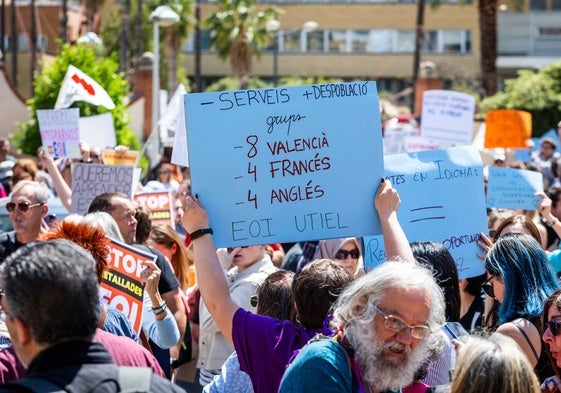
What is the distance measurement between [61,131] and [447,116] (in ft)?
15.4

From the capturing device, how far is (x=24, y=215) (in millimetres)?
7289

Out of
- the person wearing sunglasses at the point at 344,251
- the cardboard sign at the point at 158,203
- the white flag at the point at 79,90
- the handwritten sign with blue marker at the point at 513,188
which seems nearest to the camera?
the person wearing sunglasses at the point at 344,251

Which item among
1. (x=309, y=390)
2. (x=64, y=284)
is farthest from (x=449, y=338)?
(x=64, y=284)

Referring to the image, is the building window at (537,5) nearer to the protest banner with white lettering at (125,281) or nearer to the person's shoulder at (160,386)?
the protest banner with white lettering at (125,281)

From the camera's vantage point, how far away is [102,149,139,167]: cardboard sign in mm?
11906

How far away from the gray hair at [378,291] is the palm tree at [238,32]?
43568mm

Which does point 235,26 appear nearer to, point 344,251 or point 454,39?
point 454,39

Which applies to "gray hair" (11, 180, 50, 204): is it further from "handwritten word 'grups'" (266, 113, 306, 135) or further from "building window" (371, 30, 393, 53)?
"building window" (371, 30, 393, 53)

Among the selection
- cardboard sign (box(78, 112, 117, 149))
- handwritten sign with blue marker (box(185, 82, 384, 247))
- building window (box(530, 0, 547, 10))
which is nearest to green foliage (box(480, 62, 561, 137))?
cardboard sign (box(78, 112, 117, 149))

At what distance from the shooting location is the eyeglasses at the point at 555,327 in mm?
4311

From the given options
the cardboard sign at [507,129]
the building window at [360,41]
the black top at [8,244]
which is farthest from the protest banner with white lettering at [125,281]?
the building window at [360,41]


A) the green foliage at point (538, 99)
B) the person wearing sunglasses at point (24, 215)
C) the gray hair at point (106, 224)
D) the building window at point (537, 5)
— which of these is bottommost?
the green foliage at point (538, 99)

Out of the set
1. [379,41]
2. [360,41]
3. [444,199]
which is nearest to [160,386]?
[444,199]

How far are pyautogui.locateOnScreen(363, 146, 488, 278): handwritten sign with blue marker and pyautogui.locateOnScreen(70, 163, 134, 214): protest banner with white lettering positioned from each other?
3.63 metres
